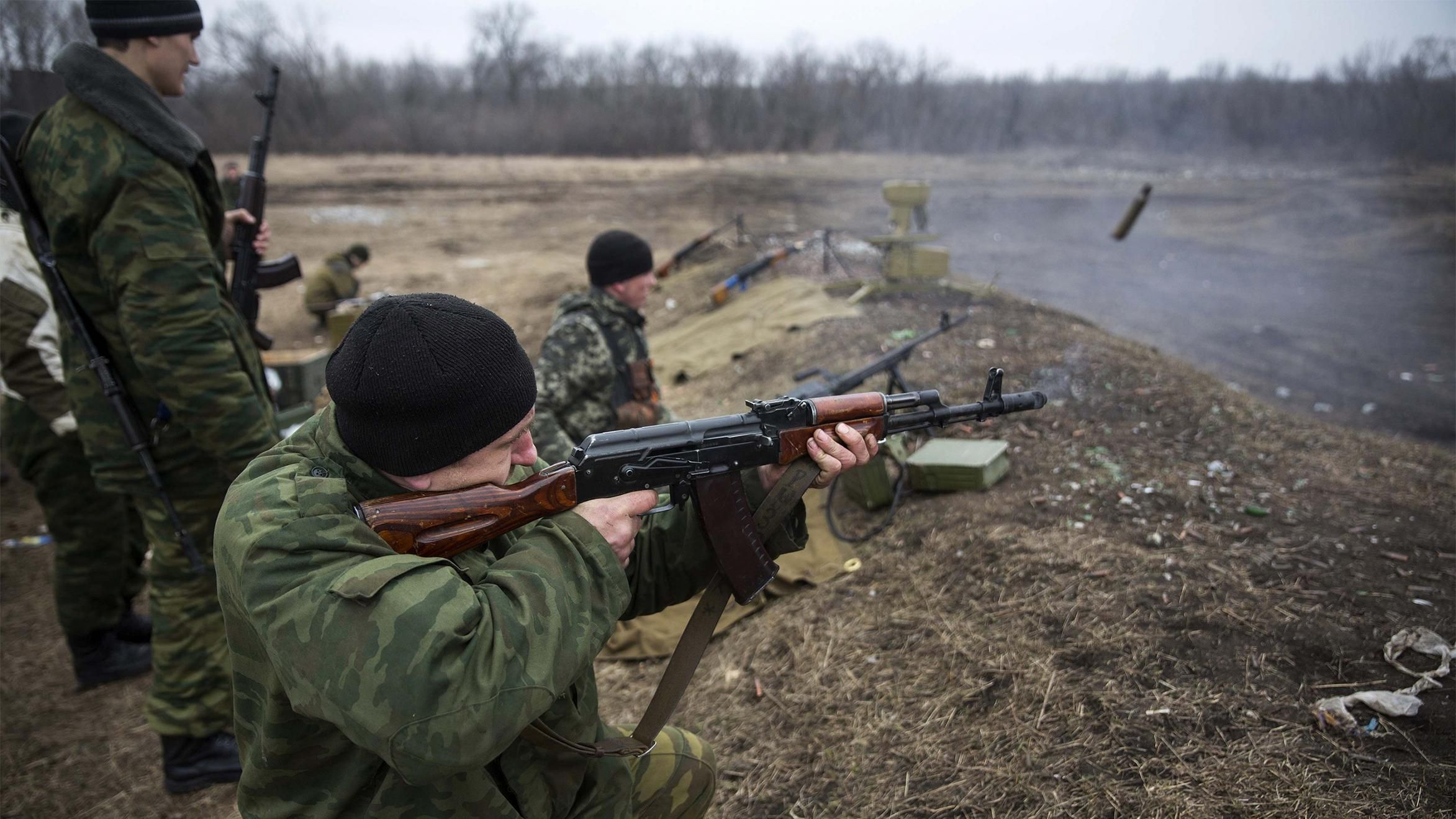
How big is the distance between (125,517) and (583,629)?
407 cm

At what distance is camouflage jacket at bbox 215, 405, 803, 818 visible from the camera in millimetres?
1443

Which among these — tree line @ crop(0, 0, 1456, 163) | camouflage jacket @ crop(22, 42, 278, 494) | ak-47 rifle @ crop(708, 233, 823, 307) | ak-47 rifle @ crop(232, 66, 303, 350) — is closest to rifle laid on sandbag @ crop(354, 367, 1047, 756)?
camouflage jacket @ crop(22, 42, 278, 494)

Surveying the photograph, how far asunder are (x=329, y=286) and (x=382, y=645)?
38.2 ft

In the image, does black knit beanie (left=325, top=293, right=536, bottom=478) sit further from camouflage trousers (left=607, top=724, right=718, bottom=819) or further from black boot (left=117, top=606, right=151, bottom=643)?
black boot (left=117, top=606, right=151, bottom=643)

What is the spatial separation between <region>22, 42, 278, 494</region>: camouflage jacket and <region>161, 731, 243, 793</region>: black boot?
4.25ft

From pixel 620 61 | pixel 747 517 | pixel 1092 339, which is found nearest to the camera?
pixel 747 517

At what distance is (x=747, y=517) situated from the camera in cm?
232

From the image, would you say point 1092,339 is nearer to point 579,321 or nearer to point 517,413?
point 579,321

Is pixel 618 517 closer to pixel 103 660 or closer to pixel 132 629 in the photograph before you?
pixel 103 660

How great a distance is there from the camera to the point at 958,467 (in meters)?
4.75

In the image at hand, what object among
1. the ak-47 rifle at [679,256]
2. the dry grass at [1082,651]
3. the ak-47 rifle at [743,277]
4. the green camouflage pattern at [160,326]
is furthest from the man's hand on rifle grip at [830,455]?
the ak-47 rifle at [679,256]

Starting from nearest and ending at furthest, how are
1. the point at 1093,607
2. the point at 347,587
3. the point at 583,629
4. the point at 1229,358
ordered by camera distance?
the point at 347,587 → the point at 583,629 → the point at 1093,607 → the point at 1229,358

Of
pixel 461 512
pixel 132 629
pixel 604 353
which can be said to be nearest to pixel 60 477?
pixel 132 629

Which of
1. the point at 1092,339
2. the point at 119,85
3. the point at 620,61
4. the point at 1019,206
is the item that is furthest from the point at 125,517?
the point at 620,61
